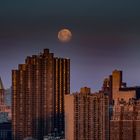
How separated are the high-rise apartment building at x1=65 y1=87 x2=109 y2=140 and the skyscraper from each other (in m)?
0.19

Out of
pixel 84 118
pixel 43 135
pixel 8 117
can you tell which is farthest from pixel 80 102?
pixel 8 117

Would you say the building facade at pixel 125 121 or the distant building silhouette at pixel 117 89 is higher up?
the distant building silhouette at pixel 117 89

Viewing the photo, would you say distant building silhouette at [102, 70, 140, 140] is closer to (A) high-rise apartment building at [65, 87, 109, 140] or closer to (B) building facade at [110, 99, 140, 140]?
(B) building facade at [110, 99, 140, 140]

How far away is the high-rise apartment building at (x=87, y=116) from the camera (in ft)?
22.7

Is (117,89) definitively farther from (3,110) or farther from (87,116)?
(3,110)

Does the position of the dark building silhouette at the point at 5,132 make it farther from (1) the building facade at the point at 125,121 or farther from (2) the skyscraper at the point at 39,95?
(1) the building facade at the point at 125,121

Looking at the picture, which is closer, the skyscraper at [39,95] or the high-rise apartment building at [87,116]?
the high-rise apartment building at [87,116]

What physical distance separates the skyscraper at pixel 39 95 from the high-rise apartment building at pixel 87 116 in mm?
190

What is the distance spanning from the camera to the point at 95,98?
292 inches

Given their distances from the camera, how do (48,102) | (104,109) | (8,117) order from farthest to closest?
(48,102)
(8,117)
(104,109)

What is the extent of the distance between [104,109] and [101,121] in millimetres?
258

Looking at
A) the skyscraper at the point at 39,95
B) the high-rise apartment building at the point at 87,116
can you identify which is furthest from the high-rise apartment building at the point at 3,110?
the high-rise apartment building at the point at 87,116

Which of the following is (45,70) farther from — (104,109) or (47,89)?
(104,109)

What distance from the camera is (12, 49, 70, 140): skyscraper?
24.9 feet
